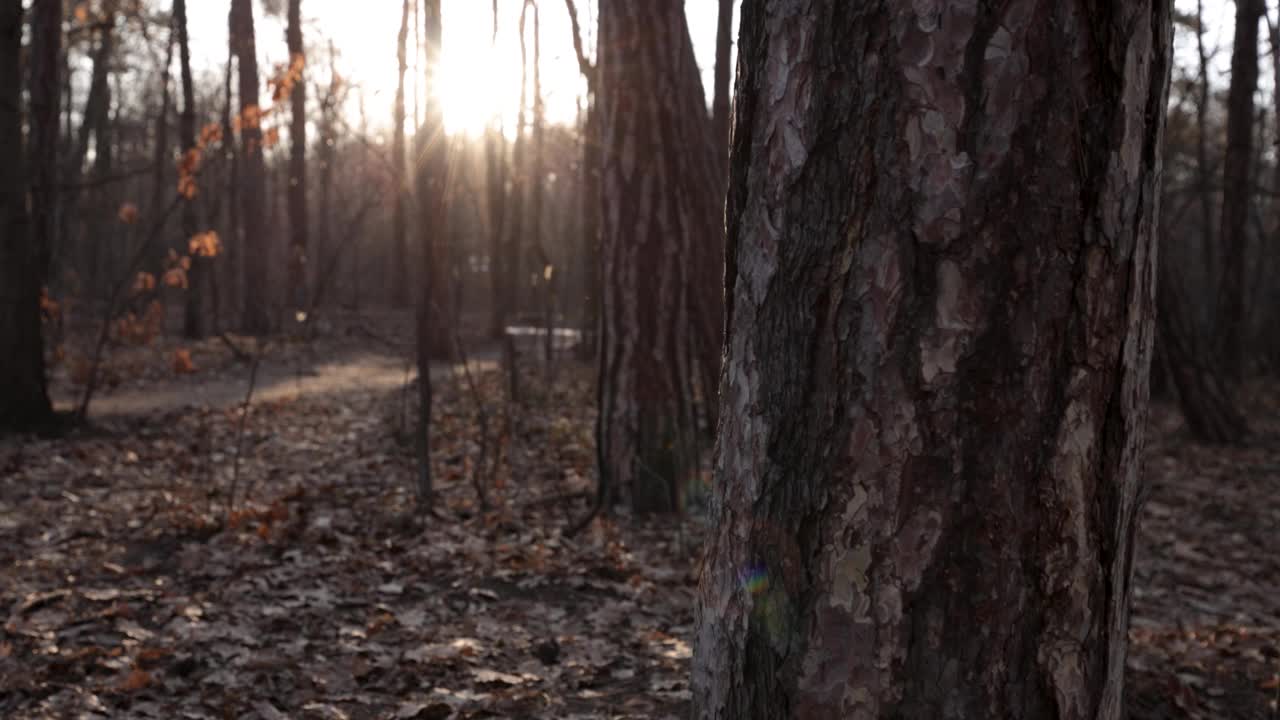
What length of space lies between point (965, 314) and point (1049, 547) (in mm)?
336

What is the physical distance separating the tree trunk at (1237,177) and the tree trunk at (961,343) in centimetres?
1181

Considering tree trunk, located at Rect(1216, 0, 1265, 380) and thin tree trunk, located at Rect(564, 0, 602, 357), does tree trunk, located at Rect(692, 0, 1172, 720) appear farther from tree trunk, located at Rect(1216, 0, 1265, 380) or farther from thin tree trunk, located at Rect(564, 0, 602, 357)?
tree trunk, located at Rect(1216, 0, 1265, 380)

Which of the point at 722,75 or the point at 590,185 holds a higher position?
the point at 722,75

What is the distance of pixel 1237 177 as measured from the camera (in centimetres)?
1241

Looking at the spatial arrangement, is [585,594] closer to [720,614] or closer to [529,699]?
[529,699]

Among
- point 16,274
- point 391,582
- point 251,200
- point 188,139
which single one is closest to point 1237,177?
point 391,582

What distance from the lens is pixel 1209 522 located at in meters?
6.63

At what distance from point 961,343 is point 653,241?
412cm

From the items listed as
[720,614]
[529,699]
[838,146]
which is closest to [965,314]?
[838,146]

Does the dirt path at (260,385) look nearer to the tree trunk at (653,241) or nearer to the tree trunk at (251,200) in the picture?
the tree trunk at (251,200)

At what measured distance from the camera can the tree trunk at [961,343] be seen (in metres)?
1.34

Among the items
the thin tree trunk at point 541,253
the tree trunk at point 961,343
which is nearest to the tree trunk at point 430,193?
the thin tree trunk at point 541,253

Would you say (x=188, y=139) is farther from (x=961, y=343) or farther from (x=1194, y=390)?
(x=961, y=343)

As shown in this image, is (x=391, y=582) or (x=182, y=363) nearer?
(x=391, y=582)
